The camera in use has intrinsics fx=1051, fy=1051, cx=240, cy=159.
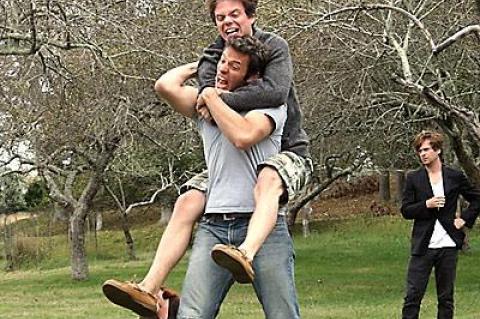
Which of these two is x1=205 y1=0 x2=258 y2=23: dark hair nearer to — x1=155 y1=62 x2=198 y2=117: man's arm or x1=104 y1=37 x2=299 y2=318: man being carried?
x1=104 y1=37 x2=299 y2=318: man being carried

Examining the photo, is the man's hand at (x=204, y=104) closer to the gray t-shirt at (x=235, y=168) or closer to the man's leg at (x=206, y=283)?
the gray t-shirt at (x=235, y=168)

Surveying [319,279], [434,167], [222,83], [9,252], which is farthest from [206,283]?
[9,252]

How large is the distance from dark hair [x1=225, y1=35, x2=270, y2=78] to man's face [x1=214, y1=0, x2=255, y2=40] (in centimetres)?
6

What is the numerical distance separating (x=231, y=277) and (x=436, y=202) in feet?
14.7

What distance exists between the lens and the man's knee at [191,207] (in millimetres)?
4453

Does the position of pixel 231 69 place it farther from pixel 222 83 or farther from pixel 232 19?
pixel 232 19

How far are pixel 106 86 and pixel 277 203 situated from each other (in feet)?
42.0

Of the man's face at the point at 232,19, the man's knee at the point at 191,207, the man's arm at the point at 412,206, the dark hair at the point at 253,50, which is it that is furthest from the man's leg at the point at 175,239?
the man's arm at the point at 412,206

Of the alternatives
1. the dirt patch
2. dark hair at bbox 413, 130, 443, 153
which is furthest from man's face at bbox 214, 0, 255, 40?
the dirt patch

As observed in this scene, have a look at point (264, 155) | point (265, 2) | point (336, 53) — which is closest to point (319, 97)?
point (336, 53)

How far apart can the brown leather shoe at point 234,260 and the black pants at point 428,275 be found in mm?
4642

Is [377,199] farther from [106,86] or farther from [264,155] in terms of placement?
[264,155]

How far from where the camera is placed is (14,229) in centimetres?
3628

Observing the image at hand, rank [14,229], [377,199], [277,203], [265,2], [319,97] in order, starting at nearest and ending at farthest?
1. [277,203]
2. [265,2]
3. [319,97]
4. [14,229]
5. [377,199]
